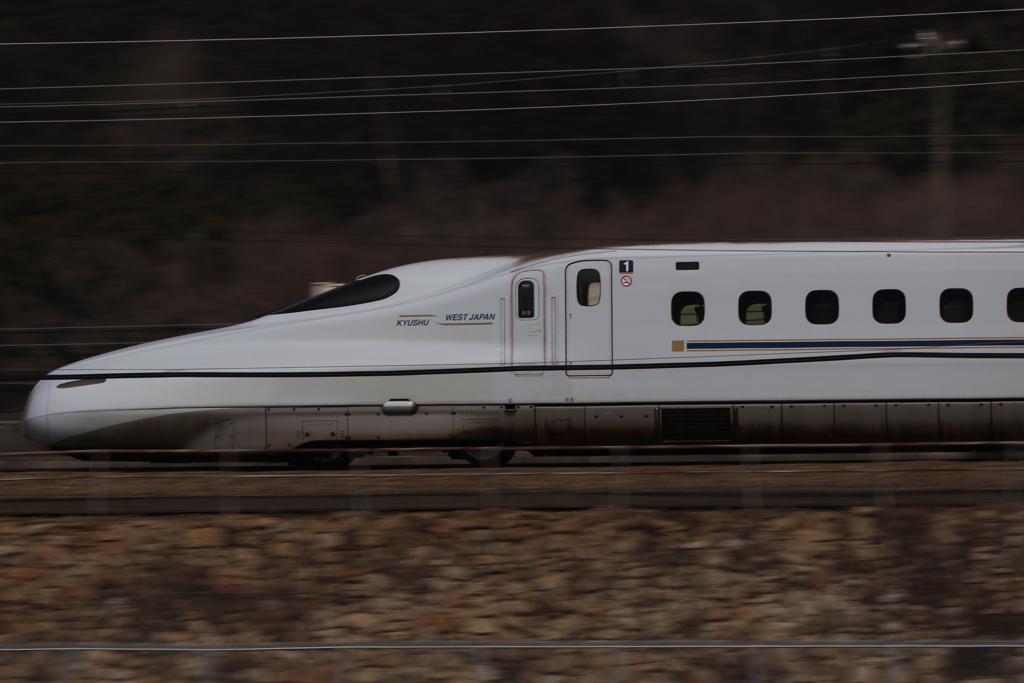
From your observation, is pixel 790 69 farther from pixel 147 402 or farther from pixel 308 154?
pixel 147 402

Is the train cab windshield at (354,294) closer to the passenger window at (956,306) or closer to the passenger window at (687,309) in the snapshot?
the passenger window at (687,309)

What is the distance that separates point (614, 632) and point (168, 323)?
13.9m

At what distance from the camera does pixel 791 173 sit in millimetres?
20828

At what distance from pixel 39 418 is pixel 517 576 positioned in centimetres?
572

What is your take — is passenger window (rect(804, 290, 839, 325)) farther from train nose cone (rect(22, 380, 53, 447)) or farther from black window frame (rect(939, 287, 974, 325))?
train nose cone (rect(22, 380, 53, 447))

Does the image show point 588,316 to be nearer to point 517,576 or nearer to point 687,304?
point 687,304

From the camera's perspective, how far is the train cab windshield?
11.2 m

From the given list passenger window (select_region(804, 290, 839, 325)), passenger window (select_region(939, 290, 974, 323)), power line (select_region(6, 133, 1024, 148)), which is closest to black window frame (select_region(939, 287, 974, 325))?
passenger window (select_region(939, 290, 974, 323))

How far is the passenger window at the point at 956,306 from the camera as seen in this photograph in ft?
35.1

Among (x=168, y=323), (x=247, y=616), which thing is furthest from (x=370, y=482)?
(x=168, y=323)

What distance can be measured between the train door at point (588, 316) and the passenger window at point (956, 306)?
3.58 m

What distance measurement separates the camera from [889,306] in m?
10.8

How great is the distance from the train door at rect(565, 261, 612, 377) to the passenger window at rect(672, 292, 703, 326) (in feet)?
2.38

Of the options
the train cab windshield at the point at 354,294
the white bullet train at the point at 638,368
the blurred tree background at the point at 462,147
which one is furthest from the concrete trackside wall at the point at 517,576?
the blurred tree background at the point at 462,147
